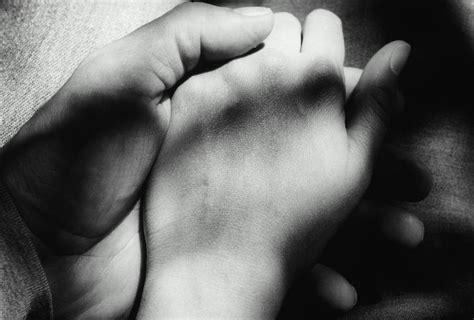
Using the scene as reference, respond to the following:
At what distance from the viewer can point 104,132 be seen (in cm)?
74

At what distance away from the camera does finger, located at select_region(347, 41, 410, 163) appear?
2.44ft

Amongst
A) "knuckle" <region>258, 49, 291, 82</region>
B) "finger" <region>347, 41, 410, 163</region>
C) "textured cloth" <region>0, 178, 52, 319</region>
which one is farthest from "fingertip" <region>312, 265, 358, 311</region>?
"textured cloth" <region>0, 178, 52, 319</region>

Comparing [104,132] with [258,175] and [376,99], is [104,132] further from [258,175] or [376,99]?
[376,99]

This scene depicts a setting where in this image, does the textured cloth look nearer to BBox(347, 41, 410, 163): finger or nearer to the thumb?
the thumb

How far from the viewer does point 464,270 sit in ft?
2.94

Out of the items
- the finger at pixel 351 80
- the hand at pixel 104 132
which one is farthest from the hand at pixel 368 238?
the hand at pixel 104 132

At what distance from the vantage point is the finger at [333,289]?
818 mm

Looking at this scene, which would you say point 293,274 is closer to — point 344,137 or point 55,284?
point 344,137

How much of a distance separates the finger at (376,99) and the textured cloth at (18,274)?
546 mm

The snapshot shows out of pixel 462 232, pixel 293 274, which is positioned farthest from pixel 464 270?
pixel 293 274

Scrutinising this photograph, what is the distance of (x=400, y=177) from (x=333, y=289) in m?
0.23

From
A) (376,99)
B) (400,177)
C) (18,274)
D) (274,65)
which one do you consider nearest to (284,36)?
(274,65)

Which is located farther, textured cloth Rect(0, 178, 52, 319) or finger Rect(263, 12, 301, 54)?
finger Rect(263, 12, 301, 54)

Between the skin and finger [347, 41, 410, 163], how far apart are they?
0.12m
